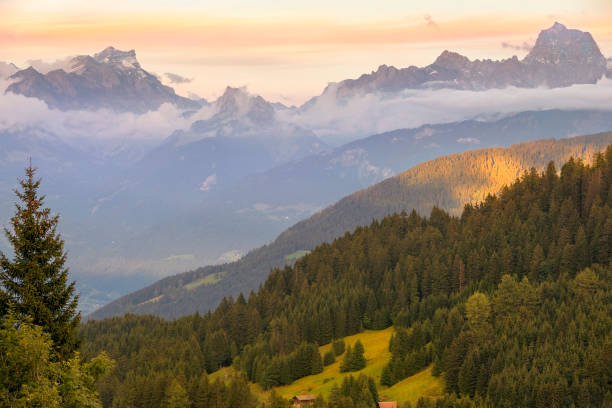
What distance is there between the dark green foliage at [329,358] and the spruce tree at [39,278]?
7800 centimetres

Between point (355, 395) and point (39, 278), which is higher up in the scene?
point (39, 278)

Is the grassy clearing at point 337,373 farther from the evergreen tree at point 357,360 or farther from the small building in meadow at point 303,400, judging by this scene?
the small building in meadow at point 303,400

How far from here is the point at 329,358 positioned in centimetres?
10950

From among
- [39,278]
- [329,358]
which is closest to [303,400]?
[329,358]

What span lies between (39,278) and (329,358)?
80785 millimetres

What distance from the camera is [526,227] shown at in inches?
5020

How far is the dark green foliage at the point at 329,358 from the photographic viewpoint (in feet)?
358

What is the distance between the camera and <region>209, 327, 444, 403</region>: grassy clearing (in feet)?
271

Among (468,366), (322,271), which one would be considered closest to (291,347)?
(322,271)

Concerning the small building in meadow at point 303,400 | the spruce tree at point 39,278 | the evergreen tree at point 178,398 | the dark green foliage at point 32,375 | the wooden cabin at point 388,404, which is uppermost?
the spruce tree at point 39,278

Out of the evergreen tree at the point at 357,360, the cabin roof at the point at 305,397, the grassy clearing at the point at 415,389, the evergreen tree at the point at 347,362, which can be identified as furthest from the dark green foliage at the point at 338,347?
the grassy clearing at the point at 415,389

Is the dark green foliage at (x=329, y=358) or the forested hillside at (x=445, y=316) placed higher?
the forested hillside at (x=445, y=316)

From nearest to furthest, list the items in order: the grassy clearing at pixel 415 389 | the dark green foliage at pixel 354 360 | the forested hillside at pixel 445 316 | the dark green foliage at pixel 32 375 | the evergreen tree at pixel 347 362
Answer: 1. the dark green foliage at pixel 32 375
2. the forested hillside at pixel 445 316
3. the grassy clearing at pixel 415 389
4. the dark green foliage at pixel 354 360
5. the evergreen tree at pixel 347 362

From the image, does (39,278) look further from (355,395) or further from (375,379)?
(375,379)
